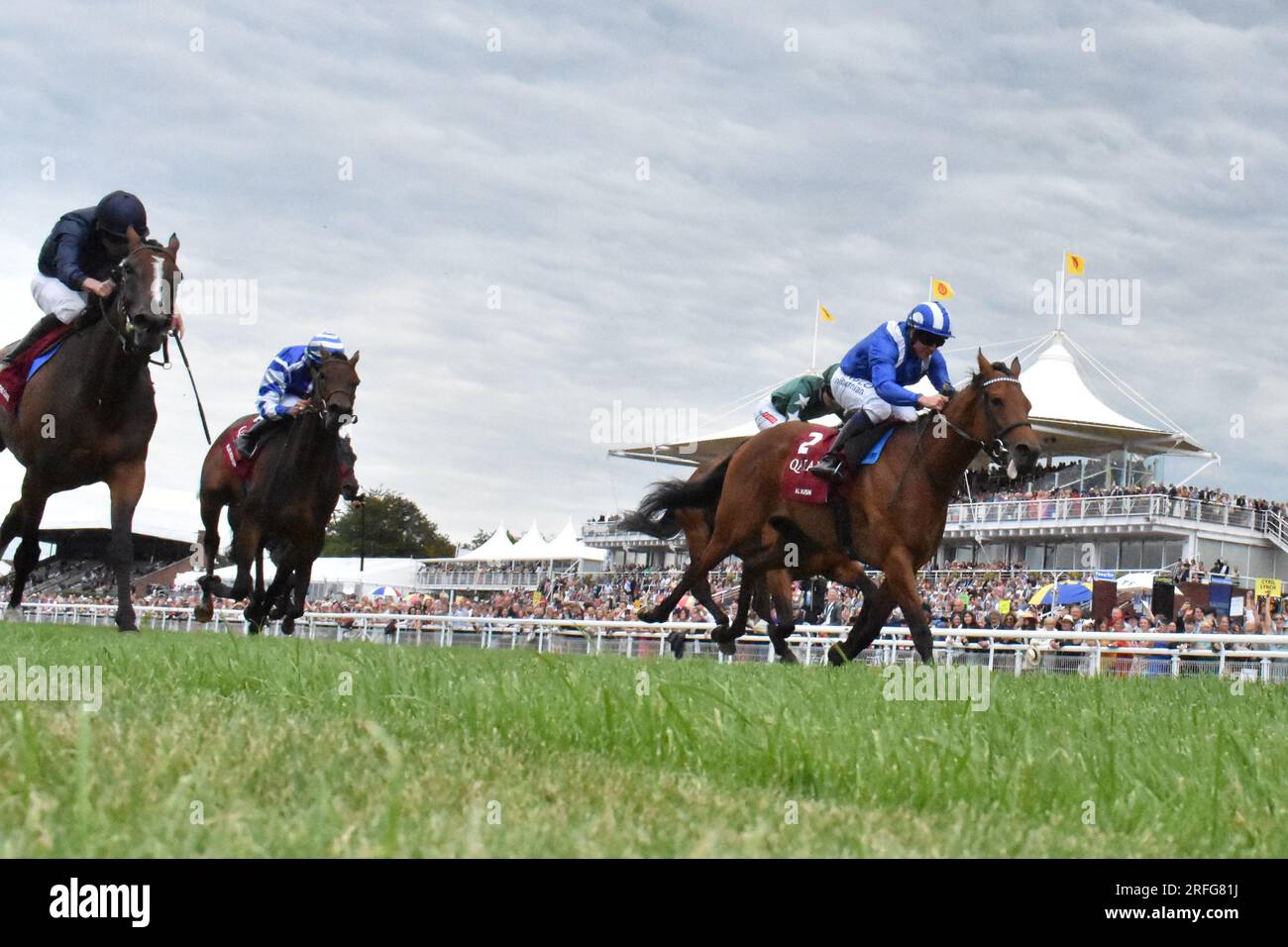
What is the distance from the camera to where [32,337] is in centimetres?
969

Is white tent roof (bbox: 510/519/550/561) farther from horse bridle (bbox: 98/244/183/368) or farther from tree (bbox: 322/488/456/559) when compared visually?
tree (bbox: 322/488/456/559)

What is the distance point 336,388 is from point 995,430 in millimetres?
4994

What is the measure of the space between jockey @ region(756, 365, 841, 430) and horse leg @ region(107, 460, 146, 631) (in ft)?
19.5

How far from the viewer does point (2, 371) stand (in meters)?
9.79

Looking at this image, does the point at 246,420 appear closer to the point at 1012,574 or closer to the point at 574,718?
the point at 574,718

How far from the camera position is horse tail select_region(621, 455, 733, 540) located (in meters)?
13.1

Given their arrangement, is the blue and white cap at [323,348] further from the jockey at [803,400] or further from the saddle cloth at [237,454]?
the jockey at [803,400]

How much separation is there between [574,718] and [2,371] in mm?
7380

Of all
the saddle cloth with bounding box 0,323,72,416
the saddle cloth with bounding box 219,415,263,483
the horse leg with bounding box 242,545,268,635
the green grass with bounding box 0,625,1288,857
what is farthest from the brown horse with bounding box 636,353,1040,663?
the saddle cloth with bounding box 0,323,72,416

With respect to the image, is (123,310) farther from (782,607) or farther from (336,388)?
(782,607)

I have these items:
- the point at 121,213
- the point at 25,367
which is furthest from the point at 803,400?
the point at 25,367

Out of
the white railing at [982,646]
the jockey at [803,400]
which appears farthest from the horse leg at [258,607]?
the jockey at [803,400]
